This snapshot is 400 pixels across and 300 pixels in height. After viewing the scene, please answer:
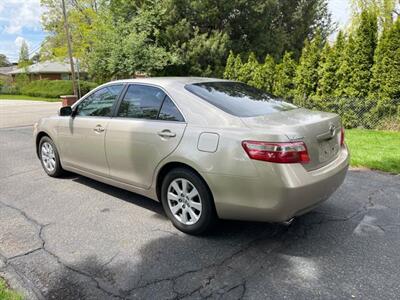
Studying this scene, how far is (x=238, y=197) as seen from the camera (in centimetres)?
296

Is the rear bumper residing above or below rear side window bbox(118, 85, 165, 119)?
below

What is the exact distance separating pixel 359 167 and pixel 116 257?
450cm

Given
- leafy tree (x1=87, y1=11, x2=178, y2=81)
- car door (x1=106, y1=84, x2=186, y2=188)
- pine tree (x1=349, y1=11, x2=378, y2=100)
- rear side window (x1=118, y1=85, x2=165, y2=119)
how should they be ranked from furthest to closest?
leafy tree (x1=87, y1=11, x2=178, y2=81), pine tree (x1=349, y1=11, x2=378, y2=100), rear side window (x1=118, y1=85, x2=165, y2=119), car door (x1=106, y1=84, x2=186, y2=188)

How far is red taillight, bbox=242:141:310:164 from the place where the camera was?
2766 millimetres

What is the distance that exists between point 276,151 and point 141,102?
1817 mm

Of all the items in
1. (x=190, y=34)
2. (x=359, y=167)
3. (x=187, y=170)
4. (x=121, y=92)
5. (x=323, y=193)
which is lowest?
(x=359, y=167)

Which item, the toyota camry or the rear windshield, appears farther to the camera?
the rear windshield

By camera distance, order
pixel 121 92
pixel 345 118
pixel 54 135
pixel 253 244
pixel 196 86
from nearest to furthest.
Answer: pixel 253 244 → pixel 196 86 → pixel 121 92 → pixel 54 135 → pixel 345 118

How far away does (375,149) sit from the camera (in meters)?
6.76

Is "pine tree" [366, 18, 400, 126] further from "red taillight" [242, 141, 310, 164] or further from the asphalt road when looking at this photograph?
"red taillight" [242, 141, 310, 164]

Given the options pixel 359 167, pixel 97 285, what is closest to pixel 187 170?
pixel 97 285

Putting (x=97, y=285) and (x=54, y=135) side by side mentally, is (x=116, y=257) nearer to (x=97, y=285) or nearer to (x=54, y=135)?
(x=97, y=285)

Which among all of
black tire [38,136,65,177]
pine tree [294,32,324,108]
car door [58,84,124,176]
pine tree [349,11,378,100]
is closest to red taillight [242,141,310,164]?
car door [58,84,124,176]

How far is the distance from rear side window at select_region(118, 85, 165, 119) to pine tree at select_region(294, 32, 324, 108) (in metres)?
7.32
